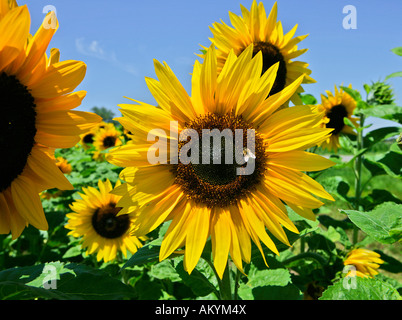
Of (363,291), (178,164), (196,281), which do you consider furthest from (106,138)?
(363,291)

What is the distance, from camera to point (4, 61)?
0.91 metres

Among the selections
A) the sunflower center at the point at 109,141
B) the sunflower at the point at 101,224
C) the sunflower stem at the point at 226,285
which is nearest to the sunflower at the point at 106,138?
the sunflower center at the point at 109,141

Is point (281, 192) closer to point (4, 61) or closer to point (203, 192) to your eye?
point (203, 192)

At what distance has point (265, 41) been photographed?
1.94m

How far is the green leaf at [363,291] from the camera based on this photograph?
846mm

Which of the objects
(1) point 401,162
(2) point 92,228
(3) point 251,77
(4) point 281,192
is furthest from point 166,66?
(2) point 92,228

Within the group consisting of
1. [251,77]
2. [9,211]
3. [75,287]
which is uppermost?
[251,77]

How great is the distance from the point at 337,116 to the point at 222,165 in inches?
98.6

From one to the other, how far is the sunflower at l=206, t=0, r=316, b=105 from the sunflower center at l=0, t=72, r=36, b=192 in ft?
3.71

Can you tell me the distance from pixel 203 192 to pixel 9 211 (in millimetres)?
661

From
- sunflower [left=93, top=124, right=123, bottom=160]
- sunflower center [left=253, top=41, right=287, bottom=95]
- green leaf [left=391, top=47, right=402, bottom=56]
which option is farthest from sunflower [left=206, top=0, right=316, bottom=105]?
sunflower [left=93, top=124, right=123, bottom=160]

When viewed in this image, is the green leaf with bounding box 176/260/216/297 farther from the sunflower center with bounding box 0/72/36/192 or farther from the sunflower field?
the sunflower center with bounding box 0/72/36/192

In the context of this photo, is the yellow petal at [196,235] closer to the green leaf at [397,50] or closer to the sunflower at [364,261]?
the sunflower at [364,261]

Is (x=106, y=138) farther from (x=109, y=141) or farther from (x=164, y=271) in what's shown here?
(x=164, y=271)
